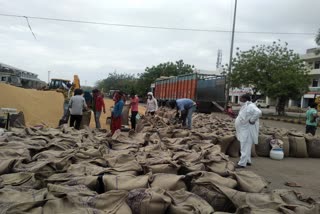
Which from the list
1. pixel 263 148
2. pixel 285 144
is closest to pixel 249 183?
pixel 263 148

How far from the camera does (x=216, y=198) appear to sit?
3.74 m

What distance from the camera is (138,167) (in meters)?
4.36

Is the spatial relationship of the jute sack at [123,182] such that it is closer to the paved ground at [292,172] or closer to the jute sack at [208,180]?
the jute sack at [208,180]

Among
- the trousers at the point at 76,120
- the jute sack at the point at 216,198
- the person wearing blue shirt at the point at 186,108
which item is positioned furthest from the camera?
the person wearing blue shirt at the point at 186,108

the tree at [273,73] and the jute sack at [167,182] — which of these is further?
the tree at [273,73]

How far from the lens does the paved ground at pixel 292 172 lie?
569 centimetres

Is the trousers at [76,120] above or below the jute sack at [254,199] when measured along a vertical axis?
above

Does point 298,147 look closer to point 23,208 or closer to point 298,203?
point 298,203

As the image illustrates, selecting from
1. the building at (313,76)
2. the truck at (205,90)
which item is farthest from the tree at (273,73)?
the building at (313,76)

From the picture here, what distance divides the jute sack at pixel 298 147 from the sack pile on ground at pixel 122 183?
3.75 m

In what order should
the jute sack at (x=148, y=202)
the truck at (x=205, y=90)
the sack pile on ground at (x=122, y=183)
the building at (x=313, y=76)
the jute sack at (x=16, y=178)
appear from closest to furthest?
the sack pile on ground at (x=122, y=183) < the jute sack at (x=148, y=202) < the jute sack at (x=16, y=178) < the truck at (x=205, y=90) < the building at (x=313, y=76)

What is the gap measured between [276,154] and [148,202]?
556 centimetres

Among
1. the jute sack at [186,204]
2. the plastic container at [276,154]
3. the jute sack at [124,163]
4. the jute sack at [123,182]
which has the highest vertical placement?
the jute sack at [124,163]

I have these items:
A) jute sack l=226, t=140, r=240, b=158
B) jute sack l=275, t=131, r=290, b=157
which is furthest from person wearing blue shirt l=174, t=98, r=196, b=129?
jute sack l=275, t=131, r=290, b=157
